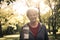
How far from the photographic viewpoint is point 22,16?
2.28 metres

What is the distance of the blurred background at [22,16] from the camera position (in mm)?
2273

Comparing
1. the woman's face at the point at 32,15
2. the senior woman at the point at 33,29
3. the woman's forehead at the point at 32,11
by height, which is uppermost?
the woman's forehead at the point at 32,11

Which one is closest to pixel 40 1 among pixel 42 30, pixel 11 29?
pixel 42 30

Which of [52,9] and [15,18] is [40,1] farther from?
[15,18]

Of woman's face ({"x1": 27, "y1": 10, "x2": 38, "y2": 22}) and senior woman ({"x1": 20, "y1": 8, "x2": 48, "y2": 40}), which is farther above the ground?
woman's face ({"x1": 27, "y1": 10, "x2": 38, "y2": 22})

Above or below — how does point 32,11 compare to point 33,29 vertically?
above

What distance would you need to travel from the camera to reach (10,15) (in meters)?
2.29

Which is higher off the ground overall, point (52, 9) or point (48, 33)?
point (52, 9)

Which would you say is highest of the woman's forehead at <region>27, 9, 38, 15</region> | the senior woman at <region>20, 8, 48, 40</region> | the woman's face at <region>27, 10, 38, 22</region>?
the woman's forehead at <region>27, 9, 38, 15</region>

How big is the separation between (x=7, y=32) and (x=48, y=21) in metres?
0.56

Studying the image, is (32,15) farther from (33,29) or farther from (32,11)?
(33,29)

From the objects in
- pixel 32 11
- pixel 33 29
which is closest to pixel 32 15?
pixel 32 11

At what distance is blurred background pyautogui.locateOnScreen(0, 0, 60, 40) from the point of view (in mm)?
2273

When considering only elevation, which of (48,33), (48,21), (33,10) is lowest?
(48,33)
